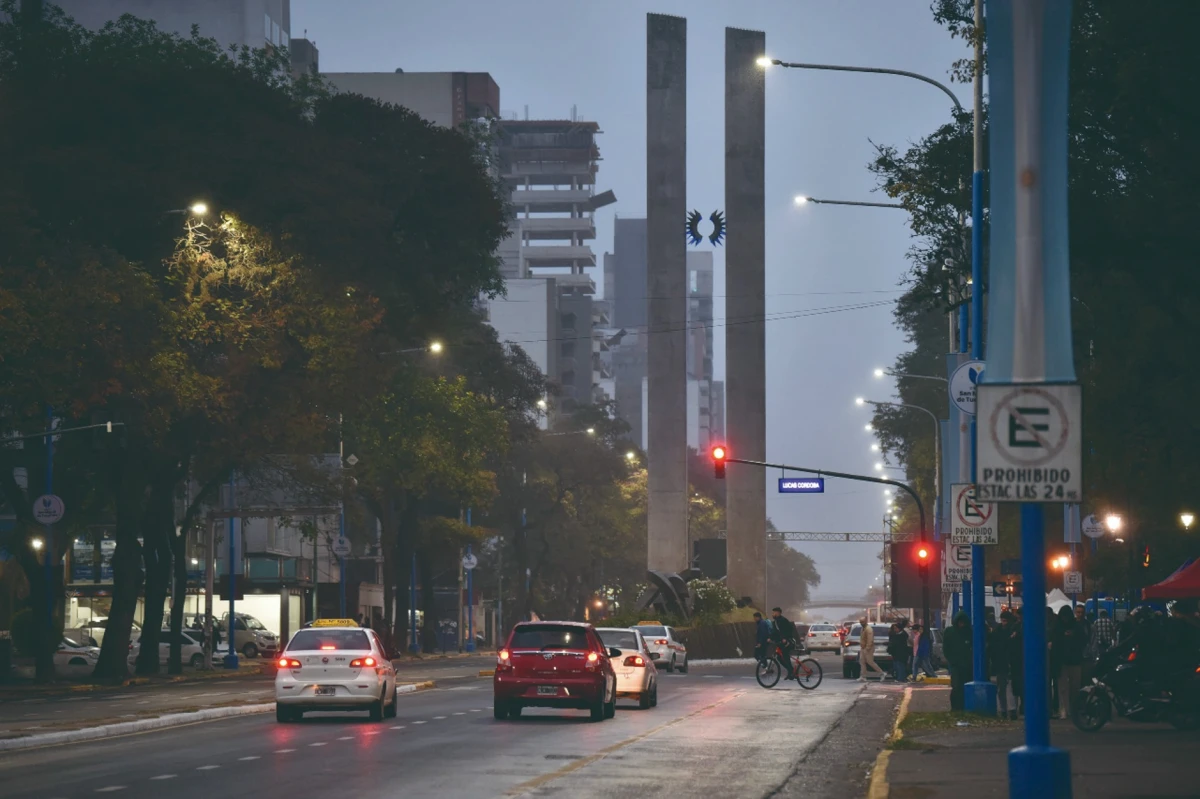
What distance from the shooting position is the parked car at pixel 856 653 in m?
55.8

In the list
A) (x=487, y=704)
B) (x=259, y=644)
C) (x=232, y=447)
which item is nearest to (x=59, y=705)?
(x=487, y=704)

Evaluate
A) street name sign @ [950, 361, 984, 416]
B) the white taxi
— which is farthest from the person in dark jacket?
the white taxi

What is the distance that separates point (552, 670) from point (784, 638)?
60.9ft

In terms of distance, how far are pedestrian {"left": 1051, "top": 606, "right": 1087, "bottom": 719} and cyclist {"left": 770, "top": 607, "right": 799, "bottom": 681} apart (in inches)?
723

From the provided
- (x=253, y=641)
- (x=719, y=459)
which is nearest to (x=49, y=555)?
(x=719, y=459)

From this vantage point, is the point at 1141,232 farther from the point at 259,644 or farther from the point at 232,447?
the point at 259,644

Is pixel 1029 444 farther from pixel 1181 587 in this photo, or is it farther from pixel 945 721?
pixel 1181 587

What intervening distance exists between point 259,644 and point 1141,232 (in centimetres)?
6079

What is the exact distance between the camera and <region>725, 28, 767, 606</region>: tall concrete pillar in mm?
89500

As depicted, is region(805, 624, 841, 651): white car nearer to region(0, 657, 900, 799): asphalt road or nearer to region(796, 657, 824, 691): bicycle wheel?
region(796, 657, 824, 691): bicycle wheel

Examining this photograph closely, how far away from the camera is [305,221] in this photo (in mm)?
50281

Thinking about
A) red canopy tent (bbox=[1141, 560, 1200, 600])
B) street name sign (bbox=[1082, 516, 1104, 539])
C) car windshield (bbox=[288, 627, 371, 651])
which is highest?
street name sign (bbox=[1082, 516, 1104, 539])

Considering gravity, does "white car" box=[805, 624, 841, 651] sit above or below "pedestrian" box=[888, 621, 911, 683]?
below

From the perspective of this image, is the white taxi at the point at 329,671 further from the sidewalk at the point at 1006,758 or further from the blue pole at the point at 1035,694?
the blue pole at the point at 1035,694
